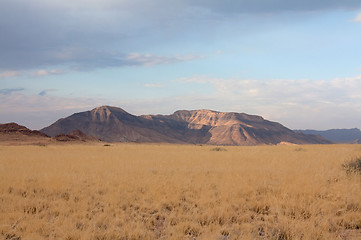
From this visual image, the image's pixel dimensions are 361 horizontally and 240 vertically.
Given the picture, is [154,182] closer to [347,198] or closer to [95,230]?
[95,230]

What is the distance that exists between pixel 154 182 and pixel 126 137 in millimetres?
148568

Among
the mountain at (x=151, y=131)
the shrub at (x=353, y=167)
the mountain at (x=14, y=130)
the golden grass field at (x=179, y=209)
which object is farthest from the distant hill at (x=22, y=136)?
the mountain at (x=151, y=131)

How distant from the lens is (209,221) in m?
7.22

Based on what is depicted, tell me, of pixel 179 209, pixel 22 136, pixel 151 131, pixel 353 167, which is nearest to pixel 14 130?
pixel 22 136

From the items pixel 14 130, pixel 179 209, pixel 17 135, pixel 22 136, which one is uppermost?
pixel 14 130

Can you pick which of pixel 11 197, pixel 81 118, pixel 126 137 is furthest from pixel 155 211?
pixel 81 118

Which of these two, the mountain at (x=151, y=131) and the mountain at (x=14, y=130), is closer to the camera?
the mountain at (x=14, y=130)

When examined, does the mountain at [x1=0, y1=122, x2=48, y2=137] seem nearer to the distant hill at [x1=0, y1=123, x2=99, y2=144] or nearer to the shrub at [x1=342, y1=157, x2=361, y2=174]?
the distant hill at [x1=0, y1=123, x2=99, y2=144]

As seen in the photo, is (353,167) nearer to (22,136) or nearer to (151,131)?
(22,136)

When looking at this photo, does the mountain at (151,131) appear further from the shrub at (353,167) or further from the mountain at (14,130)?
the shrub at (353,167)

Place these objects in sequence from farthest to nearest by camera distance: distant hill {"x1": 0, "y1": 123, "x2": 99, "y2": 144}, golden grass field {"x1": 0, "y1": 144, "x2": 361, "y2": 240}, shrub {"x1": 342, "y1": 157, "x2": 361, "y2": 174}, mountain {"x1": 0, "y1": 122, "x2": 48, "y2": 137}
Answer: mountain {"x1": 0, "y1": 122, "x2": 48, "y2": 137} → distant hill {"x1": 0, "y1": 123, "x2": 99, "y2": 144} → shrub {"x1": 342, "y1": 157, "x2": 361, "y2": 174} → golden grass field {"x1": 0, "y1": 144, "x2": 361, "y2": 240}

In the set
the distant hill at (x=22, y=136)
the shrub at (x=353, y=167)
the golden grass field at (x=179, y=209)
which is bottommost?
the golden grass field at (x=179, y=209)

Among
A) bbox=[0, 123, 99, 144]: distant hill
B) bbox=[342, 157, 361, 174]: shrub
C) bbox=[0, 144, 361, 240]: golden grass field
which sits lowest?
bbox=[0, 144, 361, 240]: golden grass field

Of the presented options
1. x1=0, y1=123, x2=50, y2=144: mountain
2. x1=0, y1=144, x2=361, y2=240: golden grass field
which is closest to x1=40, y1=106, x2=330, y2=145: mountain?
x1=0, y1=123, x2=50, y2=144: mountain
